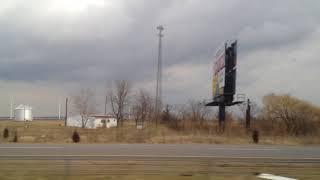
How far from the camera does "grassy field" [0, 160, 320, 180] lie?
1548 centimetres

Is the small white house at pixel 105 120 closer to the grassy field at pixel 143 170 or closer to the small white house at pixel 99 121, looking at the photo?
the small white house at pixel 99 121

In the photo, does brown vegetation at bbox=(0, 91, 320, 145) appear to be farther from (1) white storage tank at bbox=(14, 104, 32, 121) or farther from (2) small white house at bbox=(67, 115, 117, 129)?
(1) white storage tank at bbox=(14, 104, 32, 121)

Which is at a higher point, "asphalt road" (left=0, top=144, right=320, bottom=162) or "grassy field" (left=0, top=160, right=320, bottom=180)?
"grassy field" (left=0, top=160, right=320, bottom=180)

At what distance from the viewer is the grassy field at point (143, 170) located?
15.5 m

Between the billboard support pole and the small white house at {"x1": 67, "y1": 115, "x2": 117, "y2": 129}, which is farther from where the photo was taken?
the small white house at {"x1": 67, "y1": 115, "x2": 117, "y2": 129}

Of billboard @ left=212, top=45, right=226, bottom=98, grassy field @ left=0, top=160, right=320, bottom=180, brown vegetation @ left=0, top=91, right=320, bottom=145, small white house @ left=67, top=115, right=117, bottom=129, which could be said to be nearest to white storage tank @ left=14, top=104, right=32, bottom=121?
small white house @ left=67, top=115, right=117, bottom=129

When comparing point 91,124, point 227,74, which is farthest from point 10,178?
point 91,124

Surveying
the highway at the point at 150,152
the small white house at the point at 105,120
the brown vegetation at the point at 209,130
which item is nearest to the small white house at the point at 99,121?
the small white house at the point at 105,120

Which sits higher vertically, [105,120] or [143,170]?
[105,120]

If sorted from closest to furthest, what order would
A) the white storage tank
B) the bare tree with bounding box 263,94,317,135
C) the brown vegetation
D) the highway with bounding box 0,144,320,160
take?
the highway with bounding box 0,144,320,160
the brown vegetation
the bare tree with bounding box 263,94,317,135
the white storage tank

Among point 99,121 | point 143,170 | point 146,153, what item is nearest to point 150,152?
point 146,153

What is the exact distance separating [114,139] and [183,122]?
56.7 ft

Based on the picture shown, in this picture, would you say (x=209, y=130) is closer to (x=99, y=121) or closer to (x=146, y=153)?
(x=146, y=153)

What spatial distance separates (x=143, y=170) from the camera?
1653 cm
